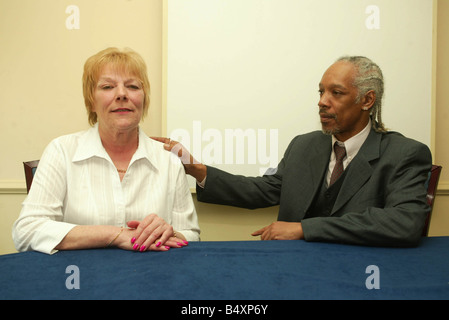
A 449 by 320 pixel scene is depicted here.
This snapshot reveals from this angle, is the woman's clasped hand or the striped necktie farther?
the striped necktie

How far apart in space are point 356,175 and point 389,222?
1.22ft

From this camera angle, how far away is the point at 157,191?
149cm

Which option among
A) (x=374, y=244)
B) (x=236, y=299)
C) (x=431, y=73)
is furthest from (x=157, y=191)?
(x=431, y=73)

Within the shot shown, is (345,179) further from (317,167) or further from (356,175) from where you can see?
(317,167)

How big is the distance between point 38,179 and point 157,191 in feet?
1.54

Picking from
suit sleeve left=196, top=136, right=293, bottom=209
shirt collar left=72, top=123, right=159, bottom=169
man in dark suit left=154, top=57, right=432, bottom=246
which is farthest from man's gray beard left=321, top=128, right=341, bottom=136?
shirt collar left=72, top=123, right=159, bottom=169

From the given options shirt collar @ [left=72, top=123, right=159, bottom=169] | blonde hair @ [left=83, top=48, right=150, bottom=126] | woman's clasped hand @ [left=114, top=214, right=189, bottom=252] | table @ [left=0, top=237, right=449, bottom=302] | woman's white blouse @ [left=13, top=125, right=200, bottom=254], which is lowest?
table @ [left=0, top=237, right=449, bottom=302]

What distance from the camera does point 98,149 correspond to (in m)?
1.46

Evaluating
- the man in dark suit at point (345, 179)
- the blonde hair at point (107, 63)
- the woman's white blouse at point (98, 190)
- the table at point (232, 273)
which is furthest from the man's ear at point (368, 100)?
the blonde hair at point (107, 63)

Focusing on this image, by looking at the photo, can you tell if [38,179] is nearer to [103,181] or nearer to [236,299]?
[103,181]

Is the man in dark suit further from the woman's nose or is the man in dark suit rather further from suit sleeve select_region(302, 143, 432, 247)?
the woman's nose

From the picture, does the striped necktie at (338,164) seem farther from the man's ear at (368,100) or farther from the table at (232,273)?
the table at (232,273)

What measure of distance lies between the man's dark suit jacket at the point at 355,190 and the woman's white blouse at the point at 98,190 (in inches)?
18.2

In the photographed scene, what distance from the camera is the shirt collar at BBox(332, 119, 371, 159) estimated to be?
180 cm
